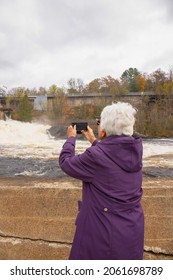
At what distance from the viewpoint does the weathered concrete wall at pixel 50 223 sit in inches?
113

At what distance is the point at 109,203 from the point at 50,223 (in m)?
1.04

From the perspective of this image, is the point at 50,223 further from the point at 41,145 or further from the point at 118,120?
the point at 41,145

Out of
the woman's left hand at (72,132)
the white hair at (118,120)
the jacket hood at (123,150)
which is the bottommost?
the jacket hood at (123,150)

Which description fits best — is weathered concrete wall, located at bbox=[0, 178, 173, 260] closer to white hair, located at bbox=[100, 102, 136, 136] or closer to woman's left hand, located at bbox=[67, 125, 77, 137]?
woman's left hand, located at bbox=[67, 125, 77, 137]

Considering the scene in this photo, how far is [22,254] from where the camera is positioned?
2865 millimetres

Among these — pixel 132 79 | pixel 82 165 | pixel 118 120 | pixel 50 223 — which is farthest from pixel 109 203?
pixel 132 79

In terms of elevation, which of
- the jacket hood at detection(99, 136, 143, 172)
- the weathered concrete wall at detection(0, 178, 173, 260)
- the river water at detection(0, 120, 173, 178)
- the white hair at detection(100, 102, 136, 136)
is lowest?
the river water at detection(0, 120, 173, 178)

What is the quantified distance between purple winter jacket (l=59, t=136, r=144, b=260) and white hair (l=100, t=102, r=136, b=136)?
0.15ft

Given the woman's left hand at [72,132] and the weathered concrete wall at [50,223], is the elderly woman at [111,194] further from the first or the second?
the weathered concrete wall at [50,223]

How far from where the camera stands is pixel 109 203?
203cm

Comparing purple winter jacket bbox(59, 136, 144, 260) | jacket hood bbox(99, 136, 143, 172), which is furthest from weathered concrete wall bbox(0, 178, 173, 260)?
jacket hood bbox(99, 136, 143, 172)

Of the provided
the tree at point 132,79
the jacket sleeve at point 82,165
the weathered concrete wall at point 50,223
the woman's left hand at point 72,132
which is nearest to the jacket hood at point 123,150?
the jacket sleeve at point 82,165

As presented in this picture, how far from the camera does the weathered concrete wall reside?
2.88 m

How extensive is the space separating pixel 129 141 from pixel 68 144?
446 millimetres
